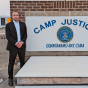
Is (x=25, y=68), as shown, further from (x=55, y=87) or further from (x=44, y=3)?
(x=44, y=3)

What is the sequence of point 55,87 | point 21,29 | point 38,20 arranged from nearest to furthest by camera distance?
point 55,87, point 21,29, point 38,20

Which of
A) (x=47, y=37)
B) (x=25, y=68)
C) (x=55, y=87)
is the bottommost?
(x=55, y=87)

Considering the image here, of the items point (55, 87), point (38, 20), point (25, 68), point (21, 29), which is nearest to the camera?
point (55, 87)

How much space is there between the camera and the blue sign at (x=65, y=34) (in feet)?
15.9

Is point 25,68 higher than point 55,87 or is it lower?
higher

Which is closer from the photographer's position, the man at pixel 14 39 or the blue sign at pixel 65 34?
the man at pixel 14 39

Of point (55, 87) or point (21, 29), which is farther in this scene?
point (21, 29)

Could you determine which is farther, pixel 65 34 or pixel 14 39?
pixel 65 34

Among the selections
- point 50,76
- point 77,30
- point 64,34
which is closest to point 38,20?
point 64,34

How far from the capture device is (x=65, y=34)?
15.9 ft

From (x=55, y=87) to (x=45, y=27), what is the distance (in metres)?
2.42

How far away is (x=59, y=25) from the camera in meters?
4.82

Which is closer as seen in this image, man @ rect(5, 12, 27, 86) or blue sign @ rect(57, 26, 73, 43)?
man @ rect(5, 12, 27, 86)

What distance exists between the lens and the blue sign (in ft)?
15.9
